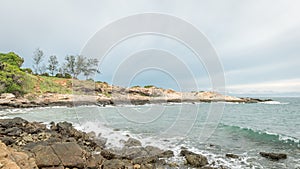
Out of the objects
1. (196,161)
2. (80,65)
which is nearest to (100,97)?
(80,65)

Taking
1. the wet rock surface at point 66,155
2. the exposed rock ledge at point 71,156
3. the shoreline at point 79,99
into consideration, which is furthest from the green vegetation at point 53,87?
the wet rock surface at point 66,155

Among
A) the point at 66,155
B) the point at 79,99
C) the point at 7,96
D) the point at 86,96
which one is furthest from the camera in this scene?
the point at 86,96

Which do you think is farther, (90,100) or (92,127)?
(90,100)

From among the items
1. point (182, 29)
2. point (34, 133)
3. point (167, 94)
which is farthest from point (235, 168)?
point (167, 94)

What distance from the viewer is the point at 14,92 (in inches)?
1585

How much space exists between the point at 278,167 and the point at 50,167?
852 centimetres

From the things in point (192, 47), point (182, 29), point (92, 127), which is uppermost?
point (182, 29)

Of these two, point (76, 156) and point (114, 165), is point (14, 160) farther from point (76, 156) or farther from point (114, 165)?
point (114, 165)

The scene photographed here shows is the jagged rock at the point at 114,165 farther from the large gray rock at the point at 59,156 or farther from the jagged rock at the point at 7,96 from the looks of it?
the jagged rock at the point at 7,96

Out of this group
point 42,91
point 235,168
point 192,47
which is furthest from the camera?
point 42,91

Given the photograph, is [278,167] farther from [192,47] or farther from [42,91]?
[42,91]

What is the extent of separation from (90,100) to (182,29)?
4085 centimetres

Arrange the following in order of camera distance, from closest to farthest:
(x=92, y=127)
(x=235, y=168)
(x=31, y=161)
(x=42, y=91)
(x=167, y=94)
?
(x=31, y=161), (x=235, y=168), (x=92, y=127), (x=42, y=91), (x=167, y=94)

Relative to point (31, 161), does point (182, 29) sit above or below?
above
